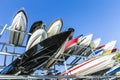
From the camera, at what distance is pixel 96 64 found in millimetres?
7105

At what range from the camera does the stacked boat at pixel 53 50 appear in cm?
582

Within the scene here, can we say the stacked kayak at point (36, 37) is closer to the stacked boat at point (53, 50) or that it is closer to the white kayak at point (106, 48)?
the stacked boat at point (53, 50)

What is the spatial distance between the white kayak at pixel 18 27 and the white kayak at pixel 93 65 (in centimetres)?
185

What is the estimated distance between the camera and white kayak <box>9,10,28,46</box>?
688 cm

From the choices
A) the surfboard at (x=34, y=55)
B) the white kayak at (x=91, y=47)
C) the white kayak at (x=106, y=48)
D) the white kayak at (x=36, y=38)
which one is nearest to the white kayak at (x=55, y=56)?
the surfboard at (x=34, y=55)

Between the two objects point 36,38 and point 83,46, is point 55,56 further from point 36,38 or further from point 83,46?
point 83,46

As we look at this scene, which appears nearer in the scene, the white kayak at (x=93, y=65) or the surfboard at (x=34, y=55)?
the surfboard at (x=34, y=55)

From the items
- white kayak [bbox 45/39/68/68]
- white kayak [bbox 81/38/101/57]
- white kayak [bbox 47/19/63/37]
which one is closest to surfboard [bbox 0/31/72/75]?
white kayak [bbox 45/39/68/68]

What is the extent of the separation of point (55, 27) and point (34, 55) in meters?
1.95

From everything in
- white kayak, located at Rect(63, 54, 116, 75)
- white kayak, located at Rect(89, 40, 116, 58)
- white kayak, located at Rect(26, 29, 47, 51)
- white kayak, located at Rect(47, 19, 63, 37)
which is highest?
Answer: white kayak, located at Rect(47, 19, 63, 37)

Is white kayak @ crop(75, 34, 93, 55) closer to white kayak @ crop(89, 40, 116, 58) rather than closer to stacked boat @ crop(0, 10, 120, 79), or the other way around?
stacked boat @ crop(0, 10, 120, 79)

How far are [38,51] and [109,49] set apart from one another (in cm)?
486

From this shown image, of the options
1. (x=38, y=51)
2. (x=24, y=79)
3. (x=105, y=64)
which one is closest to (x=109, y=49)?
(x=105, y=64)

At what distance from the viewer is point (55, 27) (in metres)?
7.56
